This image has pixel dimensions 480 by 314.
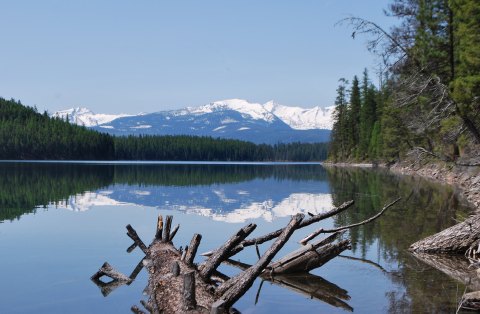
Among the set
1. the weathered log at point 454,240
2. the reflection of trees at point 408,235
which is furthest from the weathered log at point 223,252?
the weathered log at point 454,240

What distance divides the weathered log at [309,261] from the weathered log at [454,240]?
127 inches

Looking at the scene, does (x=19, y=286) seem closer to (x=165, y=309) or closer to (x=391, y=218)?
(x=165, y=309)

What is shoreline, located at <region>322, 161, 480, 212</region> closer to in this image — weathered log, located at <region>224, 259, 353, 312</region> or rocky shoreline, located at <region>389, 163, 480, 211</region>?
rocky shoreline, located at <region>389, 163, 480, 211</region>

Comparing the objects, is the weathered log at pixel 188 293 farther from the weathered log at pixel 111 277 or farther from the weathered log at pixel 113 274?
the weathered log at pixel 113 274

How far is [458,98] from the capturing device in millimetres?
25734

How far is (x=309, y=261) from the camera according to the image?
44.0ft

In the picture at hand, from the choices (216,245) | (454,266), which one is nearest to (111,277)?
(216,245)

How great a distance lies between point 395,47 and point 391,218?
349 inches

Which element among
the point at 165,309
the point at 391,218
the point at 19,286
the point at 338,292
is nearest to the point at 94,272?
the point at 19,286

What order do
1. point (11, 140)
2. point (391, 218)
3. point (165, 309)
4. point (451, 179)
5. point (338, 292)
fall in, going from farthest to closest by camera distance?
point (11, 140), point (451, 179), point (391, 218), point (338, 292), point (165, 309)

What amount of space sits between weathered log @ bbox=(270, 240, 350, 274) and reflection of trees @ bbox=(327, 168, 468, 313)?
1614 mm

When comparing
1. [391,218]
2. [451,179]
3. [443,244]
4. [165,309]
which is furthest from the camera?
[451,179]

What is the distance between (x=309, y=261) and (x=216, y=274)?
248 cm

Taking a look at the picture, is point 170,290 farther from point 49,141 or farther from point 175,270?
point 49,141
